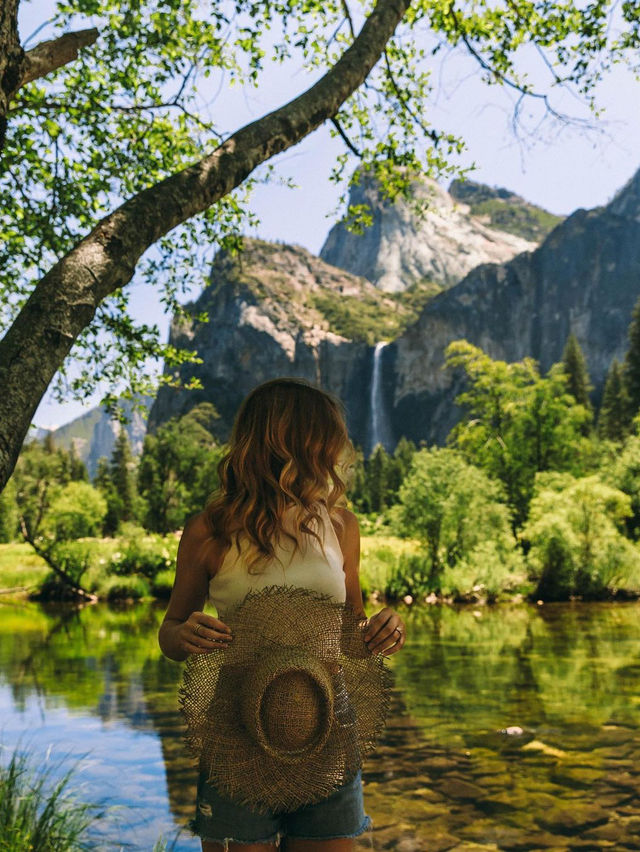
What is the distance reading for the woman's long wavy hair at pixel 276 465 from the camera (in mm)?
2062

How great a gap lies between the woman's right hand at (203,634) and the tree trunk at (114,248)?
62cm

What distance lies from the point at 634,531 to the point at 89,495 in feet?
76.5

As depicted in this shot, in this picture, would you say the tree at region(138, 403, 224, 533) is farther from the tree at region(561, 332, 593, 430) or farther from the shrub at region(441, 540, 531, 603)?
the tree at region(561, 332, 593, 430)

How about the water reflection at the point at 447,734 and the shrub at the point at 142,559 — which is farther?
the shrub at the point at 142,559

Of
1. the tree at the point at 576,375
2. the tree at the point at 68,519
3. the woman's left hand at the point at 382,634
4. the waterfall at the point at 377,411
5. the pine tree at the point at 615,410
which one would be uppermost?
the waterfall at the point at 377,411

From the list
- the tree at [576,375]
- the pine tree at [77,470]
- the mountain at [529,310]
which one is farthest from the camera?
the mountain at [529,310]

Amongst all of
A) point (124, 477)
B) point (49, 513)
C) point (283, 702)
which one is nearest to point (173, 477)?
point (49, 513)

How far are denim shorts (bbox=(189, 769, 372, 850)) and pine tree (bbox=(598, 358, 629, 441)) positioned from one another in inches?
1943

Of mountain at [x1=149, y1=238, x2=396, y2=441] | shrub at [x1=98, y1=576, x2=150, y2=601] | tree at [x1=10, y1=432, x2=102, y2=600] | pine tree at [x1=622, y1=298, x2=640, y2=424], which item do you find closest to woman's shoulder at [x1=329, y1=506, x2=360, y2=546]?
tree at [x1=10, y1=432, x2=102, y2=600]

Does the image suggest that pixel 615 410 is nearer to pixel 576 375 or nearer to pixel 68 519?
pixel 576 375

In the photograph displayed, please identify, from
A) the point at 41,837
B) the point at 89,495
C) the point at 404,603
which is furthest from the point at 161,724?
the point at 89,495

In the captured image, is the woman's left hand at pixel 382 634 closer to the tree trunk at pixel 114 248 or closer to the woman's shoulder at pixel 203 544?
the woman's shoulder at pixel 203 544

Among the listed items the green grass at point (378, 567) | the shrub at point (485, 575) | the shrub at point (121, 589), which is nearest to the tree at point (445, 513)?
the shrub at point (485, 575)

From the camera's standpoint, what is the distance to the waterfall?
11419cm
